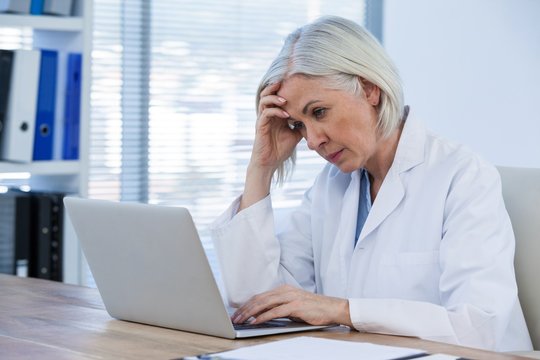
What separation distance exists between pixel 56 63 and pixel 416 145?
117cm

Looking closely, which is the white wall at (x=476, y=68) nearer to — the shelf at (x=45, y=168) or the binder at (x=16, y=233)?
the shelf at (x=45, y=168)

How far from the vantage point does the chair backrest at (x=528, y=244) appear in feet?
5.77

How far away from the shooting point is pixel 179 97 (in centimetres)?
365

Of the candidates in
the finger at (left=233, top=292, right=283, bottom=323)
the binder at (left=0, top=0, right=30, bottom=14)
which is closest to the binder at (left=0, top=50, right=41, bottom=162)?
the binder at (left=0, top=0, right=30, bottom=14)

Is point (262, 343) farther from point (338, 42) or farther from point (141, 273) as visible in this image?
point (338, 42)

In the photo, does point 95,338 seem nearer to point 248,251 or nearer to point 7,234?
point 248,251

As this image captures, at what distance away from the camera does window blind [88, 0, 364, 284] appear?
137 inches

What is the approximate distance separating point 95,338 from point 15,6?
4.65 ft

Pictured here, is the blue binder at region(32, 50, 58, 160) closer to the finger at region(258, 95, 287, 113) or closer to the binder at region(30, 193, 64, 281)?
the binder at region(30, 193, 64, 281)

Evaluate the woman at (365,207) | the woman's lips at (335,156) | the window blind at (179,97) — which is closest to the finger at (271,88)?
the woman at (365,207)

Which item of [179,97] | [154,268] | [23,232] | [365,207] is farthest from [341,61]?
[179,97]

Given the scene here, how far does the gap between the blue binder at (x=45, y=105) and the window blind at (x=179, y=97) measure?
811 mm

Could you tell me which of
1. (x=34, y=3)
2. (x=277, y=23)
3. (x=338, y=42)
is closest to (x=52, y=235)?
(x=34, y=3)

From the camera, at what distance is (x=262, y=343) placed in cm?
135
